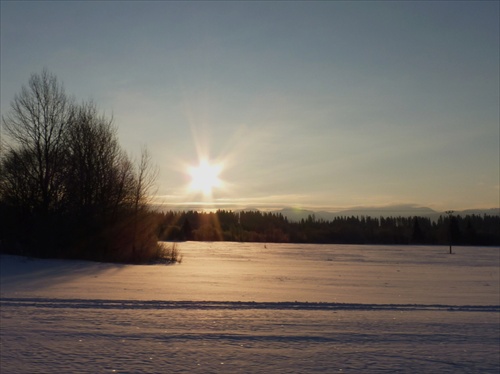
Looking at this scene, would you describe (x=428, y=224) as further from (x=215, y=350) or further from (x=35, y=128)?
(x=215, y=350)

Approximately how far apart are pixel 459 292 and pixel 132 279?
433 inches

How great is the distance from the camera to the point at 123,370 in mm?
6914

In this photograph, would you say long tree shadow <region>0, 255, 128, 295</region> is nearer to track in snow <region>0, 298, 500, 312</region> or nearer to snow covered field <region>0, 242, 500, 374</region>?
snow covered field <region>0, 242, 500, 374</region>

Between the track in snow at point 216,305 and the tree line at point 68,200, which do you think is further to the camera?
the tree line at point 68,200

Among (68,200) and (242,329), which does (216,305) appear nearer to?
(242,329)

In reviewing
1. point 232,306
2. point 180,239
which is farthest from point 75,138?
point 180,239

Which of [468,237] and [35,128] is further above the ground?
[35,128]

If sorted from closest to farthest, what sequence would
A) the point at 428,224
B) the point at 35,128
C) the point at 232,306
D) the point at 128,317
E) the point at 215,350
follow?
the point at 215,350
the point at 128,317
the point at 232,306
the point at 35,128
the point at 428,224

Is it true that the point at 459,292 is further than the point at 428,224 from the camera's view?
No

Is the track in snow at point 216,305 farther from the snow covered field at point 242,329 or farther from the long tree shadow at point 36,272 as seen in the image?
the long tree shadow at point 36,272

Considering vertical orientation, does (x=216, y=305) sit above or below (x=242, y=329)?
above

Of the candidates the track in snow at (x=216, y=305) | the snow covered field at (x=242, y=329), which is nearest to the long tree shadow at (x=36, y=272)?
the snow covered field at (x=242, y=329)

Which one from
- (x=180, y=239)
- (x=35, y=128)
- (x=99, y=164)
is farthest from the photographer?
(x=180, y=239)

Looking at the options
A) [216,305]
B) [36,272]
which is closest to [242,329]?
[216,305]
